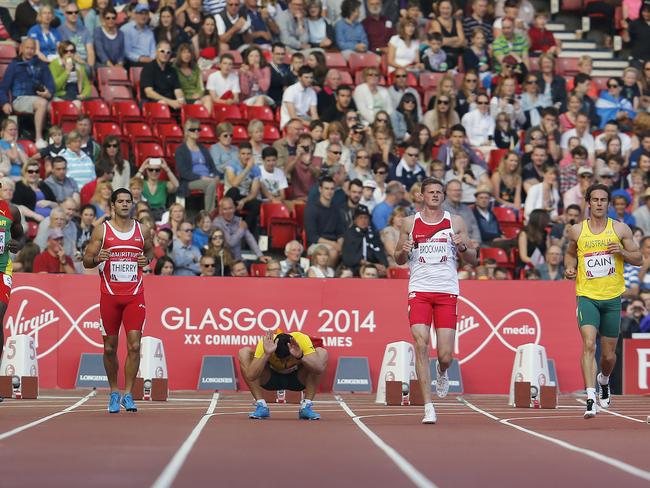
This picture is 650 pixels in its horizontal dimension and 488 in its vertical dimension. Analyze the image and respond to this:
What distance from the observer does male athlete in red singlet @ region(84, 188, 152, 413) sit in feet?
46.7

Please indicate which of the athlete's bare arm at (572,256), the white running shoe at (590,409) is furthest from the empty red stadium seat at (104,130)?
the white running shoe at (590,409)

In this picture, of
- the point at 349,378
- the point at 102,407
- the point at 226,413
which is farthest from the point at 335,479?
the point at 349,378

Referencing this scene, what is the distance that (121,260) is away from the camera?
46.9 ft

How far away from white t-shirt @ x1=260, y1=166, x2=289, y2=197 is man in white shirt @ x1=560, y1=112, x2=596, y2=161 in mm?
5705

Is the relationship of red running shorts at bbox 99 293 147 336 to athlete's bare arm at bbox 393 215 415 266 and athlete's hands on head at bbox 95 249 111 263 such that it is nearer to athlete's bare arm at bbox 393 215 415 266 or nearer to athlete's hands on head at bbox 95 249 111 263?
athlete's hands on head at bbox 95 249 111 263

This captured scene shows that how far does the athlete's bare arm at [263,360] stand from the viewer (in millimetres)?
13148

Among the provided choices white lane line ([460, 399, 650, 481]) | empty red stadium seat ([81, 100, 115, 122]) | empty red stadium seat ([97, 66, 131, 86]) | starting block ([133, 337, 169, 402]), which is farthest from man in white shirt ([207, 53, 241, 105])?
white lane line ([460, 399, 650, 481])

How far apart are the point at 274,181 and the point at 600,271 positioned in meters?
9.36

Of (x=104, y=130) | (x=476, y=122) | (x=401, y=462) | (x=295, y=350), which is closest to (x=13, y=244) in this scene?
(x=295, y=350)

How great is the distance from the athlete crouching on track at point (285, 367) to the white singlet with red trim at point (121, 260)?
1536 millimetres

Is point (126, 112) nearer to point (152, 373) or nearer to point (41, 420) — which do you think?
point (152, 373)

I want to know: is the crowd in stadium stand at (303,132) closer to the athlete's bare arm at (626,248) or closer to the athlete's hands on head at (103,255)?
the athlete's hands on head at (103,255)

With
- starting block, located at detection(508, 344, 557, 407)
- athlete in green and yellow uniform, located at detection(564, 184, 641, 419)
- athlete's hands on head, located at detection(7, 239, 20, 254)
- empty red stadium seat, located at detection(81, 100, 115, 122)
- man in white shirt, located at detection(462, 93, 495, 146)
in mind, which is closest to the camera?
athlete in green and yellow uniform, located at detection(564, 184, 641, 419)

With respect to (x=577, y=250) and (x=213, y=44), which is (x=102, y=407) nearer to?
(x=577, y=250)
